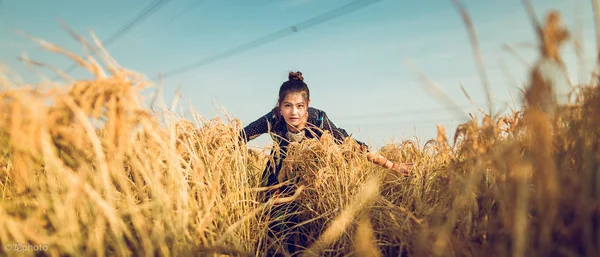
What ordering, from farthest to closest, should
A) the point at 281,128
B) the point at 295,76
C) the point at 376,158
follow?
the point at 295,76 < the point at 281,128 < the point at 376,158

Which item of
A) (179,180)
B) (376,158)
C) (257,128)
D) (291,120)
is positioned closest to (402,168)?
(376,158)

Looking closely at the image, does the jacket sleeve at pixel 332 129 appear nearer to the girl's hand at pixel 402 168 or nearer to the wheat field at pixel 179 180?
the girl's hand at pixel 402 168

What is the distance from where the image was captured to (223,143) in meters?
2.04

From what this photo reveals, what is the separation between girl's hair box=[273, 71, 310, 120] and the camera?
9.71ft

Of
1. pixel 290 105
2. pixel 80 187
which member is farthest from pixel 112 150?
pixel 290 105

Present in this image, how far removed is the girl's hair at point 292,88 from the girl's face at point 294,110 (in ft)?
0.13

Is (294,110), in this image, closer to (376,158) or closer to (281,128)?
(281,128)

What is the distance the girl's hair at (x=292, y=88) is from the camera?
296 cm

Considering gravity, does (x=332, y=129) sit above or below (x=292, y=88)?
below

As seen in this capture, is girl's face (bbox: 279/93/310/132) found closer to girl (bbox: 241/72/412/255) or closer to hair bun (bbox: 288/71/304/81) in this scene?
girl (bbox: 241/72/412/255)

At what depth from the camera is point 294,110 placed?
2824 millimetres

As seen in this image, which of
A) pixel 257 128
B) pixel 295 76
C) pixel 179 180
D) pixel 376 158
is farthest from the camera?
pixel 295 76

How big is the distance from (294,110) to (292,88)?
25 centimetres

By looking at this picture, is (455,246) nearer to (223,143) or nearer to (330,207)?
(330,207)
